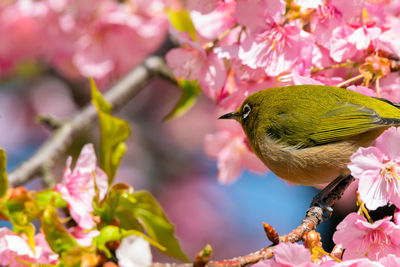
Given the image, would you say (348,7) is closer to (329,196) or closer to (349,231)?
(329,196)

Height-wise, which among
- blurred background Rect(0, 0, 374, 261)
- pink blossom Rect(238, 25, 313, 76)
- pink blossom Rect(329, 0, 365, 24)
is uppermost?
pink blossom Rect(329, 0, 365, 24)

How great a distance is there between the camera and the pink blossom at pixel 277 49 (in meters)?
2.02

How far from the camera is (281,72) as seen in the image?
2068 mm

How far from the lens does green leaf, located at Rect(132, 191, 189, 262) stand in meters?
1.86

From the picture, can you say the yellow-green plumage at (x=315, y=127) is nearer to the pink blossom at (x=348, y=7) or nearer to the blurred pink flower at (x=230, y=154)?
the pink blossom at (x=348, y=7)

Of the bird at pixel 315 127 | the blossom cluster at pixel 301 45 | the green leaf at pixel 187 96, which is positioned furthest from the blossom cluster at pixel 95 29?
the bird at pixel 315 127

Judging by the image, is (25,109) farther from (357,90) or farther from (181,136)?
(357,90)

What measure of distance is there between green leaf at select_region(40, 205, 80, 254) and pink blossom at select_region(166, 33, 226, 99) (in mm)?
907

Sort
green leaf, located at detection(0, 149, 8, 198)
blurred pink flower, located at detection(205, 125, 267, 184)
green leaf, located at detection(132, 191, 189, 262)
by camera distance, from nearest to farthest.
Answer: green leaf, located at detection(0, 149, 8, 198) < green leaf, located at detection(132, 191, 189, 262) < blurred pink flower, located at detection(205, 125, 267, 184)

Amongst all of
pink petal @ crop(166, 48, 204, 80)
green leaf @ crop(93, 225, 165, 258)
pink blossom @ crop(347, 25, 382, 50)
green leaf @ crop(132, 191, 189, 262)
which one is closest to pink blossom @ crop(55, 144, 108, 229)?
green leaf @ crop(132, 191, 189, 262)

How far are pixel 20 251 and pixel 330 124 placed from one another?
1.16 meters

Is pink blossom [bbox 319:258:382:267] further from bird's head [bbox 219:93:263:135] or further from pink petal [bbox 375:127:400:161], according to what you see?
bird's head [bbox 219:93:263:135]

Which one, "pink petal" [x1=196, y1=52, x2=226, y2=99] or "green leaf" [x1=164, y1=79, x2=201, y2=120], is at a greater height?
"pink petal" [x1=196, y1=52, x2=226, y2=99]

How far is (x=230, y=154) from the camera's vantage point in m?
2.73
